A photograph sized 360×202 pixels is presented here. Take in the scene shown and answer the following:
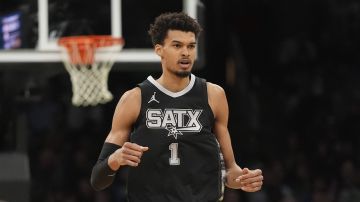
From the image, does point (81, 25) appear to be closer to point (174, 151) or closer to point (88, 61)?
point (88, 61)

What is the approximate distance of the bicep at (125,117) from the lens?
4324mm

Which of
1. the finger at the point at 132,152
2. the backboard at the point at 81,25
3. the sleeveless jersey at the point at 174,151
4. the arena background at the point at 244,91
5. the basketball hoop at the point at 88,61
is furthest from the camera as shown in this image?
the arena background at the point at 244,91

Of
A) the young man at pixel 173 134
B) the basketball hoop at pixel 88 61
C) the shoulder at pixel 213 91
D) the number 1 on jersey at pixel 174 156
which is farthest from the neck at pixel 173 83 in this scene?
the basketball hoop at pixel 88 61

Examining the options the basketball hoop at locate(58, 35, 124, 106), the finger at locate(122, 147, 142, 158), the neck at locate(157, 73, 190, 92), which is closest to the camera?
the finger at locate(122, 147, 142, 158)

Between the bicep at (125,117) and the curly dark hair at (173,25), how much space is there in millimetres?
276

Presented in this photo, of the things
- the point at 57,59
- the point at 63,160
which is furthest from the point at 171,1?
the point at 63,160

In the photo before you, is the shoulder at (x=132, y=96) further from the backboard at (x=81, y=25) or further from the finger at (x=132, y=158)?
the backboard at (x=81, y=25)

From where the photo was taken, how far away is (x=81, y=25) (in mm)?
8078

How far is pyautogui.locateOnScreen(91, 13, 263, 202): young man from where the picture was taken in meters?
4.25

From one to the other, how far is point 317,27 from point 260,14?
75 centimetres

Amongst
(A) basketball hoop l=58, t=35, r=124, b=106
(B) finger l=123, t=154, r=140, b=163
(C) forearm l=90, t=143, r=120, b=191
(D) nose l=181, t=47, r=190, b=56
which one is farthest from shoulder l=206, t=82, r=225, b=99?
(A) basketball hoop l=58, t=35, r=124, b=106

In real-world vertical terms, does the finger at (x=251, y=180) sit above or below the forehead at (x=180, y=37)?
below

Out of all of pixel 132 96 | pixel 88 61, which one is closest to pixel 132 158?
pixel 132 96

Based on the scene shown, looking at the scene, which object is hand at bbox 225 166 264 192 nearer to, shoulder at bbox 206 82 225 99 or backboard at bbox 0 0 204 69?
shoulder at bbox 206 82 225 99
